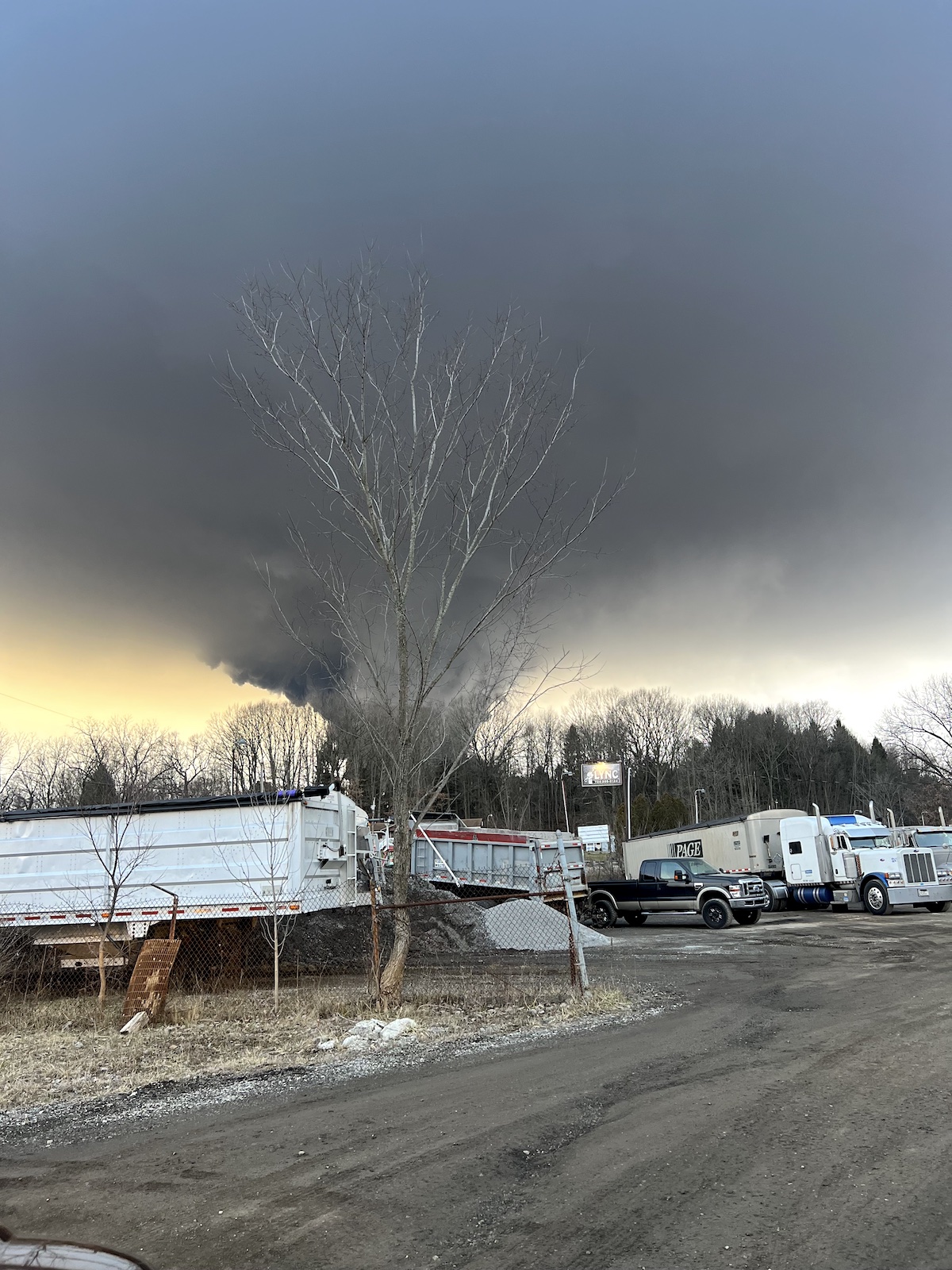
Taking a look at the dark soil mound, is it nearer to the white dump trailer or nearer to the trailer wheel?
the white dump trailer

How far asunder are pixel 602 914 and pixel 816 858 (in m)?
7.72

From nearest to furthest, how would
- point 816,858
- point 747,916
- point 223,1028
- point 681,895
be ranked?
1. point 223,1028
2. point 747,916
3. point 681,895
4. point 816,858

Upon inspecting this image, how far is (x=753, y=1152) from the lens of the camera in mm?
4625

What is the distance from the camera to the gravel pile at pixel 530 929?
1736cm

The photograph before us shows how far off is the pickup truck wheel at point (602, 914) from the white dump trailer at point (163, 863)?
12.7 meters

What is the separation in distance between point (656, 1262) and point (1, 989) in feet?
36.3

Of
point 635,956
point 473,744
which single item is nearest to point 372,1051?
point 473,744

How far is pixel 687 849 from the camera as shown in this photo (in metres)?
31.3

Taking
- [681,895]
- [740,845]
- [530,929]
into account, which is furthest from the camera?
[740,845]

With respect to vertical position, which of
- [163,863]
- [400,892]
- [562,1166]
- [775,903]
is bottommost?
[775,903]

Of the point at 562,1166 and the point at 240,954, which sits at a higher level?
the point at 240,954

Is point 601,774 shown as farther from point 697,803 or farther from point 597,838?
point 597,838

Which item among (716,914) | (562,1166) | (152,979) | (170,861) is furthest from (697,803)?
(562,1166)

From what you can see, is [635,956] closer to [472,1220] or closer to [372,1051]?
[372,1051]
